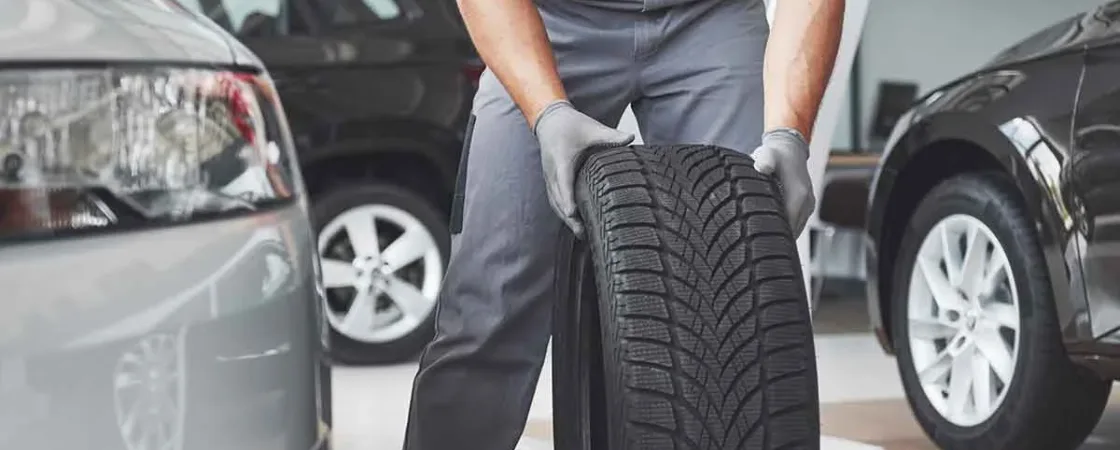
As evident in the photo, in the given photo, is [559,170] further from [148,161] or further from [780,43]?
[148,161]

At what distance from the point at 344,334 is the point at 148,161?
3.43 metres

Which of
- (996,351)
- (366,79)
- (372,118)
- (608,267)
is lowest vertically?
(608,267)

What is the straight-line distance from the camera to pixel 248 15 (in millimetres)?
4672

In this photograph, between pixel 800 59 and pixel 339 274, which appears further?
pixel 339 274

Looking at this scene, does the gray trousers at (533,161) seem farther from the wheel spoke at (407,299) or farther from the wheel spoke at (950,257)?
the wheel spoke at (407,299)

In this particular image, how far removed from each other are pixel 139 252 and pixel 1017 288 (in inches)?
83.2

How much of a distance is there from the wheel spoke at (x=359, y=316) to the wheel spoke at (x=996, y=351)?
212cm

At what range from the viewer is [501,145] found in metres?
1.83

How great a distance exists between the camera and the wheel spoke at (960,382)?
3082 millimetres

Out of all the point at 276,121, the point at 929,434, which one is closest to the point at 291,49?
the point at 929,434

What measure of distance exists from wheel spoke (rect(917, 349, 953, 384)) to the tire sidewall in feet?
0.09

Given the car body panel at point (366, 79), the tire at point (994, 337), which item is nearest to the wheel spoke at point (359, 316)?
the car body panel at point (366, 79)

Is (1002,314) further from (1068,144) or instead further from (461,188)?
(461,188)

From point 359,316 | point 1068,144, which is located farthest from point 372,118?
point 1068,144
